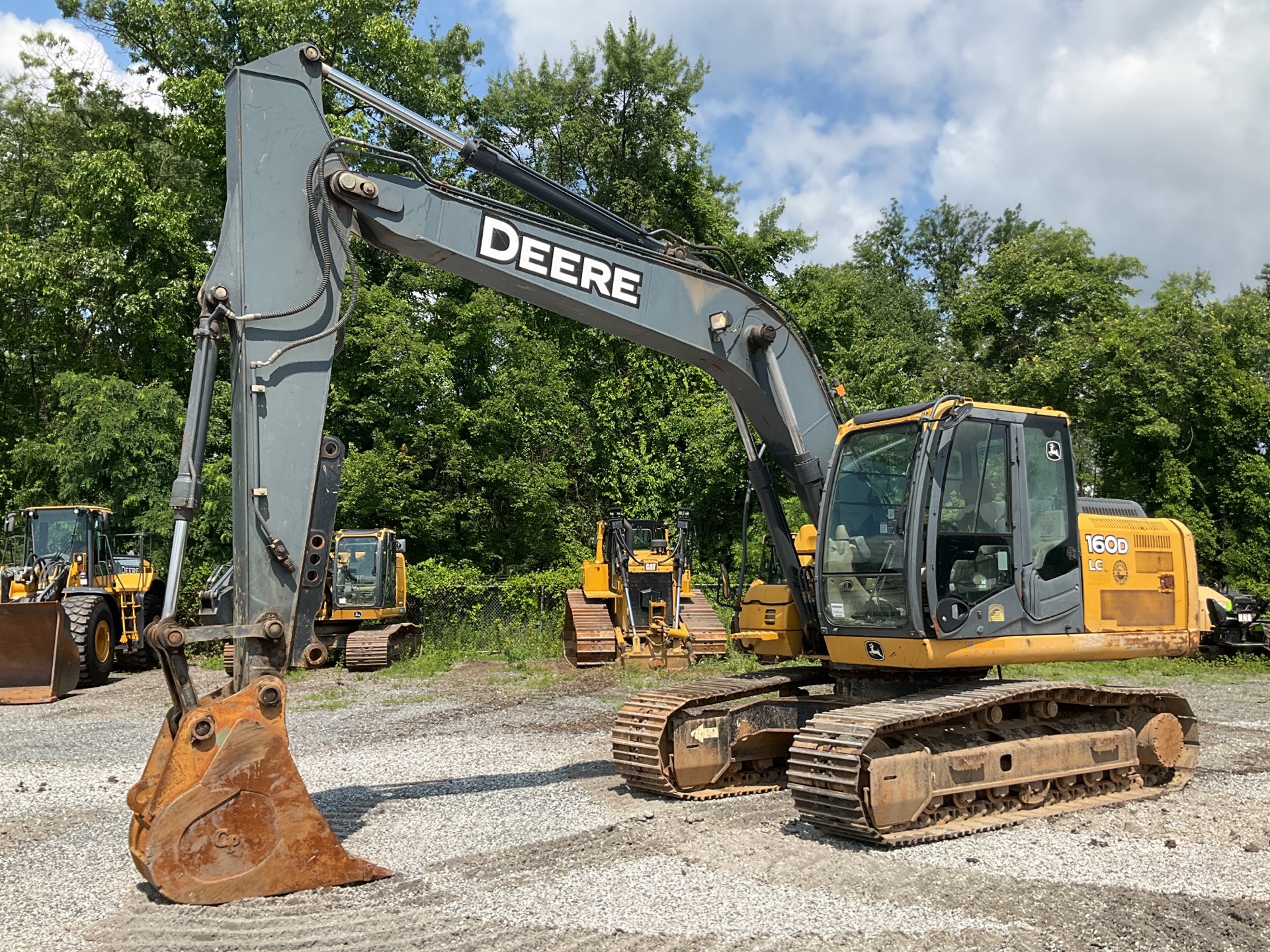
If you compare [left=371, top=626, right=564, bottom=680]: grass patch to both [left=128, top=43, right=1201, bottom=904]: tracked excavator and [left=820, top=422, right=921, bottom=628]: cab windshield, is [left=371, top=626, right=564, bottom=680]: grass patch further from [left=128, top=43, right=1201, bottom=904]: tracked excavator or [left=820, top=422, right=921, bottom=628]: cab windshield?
[left=820, top=422, right=921, bottom=628]: cab windshield

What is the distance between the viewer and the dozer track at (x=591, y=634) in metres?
16.7

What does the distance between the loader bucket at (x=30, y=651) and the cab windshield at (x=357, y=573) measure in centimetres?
483

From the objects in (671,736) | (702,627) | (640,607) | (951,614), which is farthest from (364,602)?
(951,614)

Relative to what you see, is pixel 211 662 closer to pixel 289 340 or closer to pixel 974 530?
pixel 289 340

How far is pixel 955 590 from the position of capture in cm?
690

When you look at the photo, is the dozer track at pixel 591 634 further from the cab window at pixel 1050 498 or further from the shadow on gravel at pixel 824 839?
the cab window at pixel 1050 498

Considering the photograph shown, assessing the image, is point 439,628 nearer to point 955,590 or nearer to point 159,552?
point 159,552

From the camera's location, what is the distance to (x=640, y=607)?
17906 mm

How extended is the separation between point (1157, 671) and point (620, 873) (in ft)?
45.2

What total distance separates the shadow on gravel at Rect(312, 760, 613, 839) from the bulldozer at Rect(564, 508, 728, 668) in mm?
7862

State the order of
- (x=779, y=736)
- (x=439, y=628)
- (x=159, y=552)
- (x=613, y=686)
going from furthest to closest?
1. (x=159, y=552)
2. (x=439, y=628)
3. (x=613, y=686)
4. (x=779, y=736)

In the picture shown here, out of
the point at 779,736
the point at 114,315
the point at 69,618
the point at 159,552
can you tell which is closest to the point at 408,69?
the point at 114,315

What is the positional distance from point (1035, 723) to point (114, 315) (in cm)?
2475

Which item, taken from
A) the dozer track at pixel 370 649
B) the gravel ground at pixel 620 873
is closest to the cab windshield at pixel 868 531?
the gravel ground at pixel 620 873
